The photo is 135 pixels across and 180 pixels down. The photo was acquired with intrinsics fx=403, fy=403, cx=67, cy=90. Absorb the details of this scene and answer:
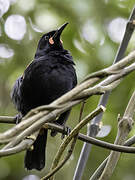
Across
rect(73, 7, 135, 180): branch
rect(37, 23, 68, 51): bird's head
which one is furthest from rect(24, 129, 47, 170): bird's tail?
rect(73, 7, 135, 180): branch

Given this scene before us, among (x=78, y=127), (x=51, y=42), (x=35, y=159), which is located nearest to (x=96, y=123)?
(x=78, y=127)

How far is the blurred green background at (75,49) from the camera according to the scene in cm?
310

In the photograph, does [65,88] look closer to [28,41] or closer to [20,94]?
[20,94]

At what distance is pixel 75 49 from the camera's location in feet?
10.4

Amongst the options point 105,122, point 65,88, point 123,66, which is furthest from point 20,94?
point 123,66

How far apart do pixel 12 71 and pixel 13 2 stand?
1.97 feet

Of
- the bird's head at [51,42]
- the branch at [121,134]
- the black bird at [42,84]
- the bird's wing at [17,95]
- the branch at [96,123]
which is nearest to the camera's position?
the branch at [121,134]

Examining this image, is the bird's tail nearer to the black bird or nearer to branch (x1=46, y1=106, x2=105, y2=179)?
the black bird

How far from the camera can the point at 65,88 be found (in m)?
2.43

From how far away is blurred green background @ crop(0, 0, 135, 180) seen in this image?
122 inches

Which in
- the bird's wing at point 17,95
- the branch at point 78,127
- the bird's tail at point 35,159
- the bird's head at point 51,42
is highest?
the branch at point 78,127

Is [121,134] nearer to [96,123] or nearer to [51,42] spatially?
[96,123]

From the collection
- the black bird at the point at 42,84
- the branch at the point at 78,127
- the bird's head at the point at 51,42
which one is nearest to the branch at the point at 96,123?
the branch at the point at 78,127

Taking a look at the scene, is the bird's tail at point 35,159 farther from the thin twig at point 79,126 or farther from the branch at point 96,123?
the thin twig at point 79,126
